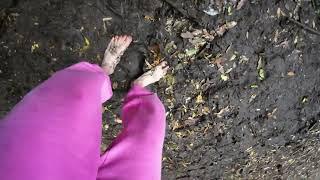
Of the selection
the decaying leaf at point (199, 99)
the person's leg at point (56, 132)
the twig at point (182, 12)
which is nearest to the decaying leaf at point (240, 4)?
the twig at point (182, 12)

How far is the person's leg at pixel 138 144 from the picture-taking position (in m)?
1.46

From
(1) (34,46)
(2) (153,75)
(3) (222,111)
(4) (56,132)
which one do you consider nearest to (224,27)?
(2) (153,75)

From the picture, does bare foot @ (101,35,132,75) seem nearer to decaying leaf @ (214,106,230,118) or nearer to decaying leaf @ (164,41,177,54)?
decaying leaf @ (164,41,177,54)

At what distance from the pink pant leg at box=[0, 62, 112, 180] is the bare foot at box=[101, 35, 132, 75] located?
306 mm

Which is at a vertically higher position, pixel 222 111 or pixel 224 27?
pixel 224 27

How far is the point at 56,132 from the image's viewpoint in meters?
1.26

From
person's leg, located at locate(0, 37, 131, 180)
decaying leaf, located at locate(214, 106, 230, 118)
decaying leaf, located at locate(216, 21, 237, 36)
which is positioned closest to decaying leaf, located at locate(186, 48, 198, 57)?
decaying leaf, located at locate(216, 21, 237, 36)

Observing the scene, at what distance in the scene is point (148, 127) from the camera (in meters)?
1.66

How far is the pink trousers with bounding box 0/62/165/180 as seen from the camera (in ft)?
3.80

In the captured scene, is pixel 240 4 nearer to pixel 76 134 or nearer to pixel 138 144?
pixel 138 144

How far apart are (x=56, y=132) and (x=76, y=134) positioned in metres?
0.07

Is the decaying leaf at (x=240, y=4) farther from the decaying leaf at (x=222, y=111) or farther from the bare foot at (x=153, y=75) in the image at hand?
the decaying leaf at (x=222, y=111)

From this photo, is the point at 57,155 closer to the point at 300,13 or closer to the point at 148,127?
the point at 148,127

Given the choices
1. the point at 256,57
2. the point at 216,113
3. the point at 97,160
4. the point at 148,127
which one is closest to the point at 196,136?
the point at 216,113
